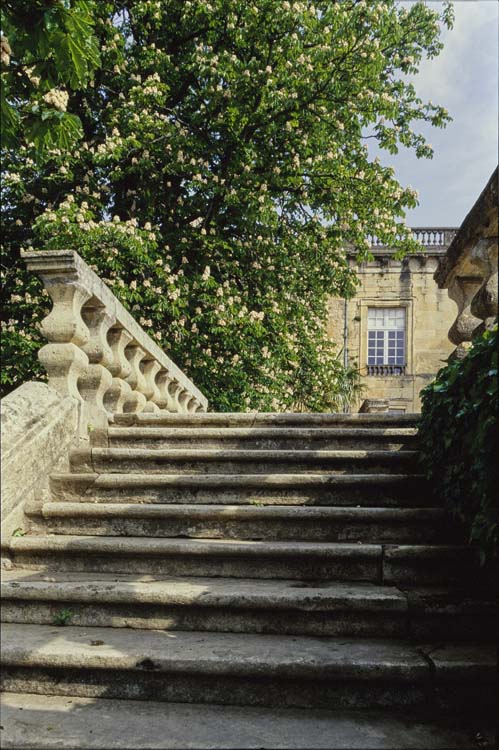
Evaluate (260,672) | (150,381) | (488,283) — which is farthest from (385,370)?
(260,672)

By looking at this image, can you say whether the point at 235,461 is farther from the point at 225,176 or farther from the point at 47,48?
the point at 225,176

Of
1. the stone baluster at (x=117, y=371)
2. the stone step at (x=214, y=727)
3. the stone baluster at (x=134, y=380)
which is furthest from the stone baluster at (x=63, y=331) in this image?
the stone step at (x=214, y=727)

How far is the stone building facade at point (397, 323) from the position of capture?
861 inches

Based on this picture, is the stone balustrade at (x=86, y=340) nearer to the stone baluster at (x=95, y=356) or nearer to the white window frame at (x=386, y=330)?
the stone baluster at (x=95, y=356)

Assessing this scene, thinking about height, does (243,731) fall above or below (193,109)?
below

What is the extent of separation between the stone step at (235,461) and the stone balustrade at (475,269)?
0.96 meters

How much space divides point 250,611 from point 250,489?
1.09 meters

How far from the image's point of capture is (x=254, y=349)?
33.8 ft

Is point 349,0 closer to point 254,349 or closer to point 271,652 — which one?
point 254,349

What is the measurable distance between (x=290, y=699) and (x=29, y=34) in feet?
10.9

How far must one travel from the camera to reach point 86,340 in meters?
4.22

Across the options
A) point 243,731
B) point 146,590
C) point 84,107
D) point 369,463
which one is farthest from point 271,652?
point 84,107

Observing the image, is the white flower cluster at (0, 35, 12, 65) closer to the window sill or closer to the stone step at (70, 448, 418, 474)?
the stone step at (70, 448, 418, 474)

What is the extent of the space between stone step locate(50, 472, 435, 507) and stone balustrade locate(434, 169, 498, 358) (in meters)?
1.07
